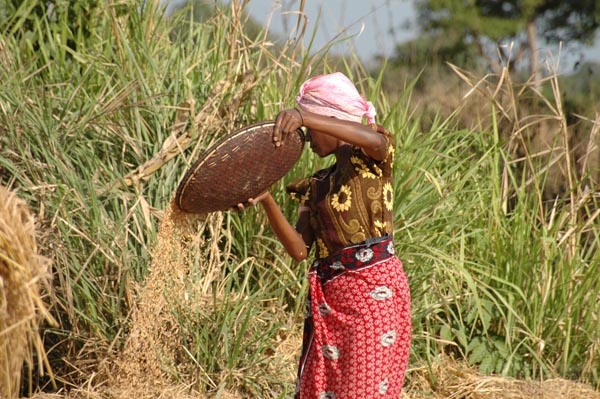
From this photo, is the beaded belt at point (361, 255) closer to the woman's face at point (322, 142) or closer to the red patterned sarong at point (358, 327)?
the red patterned sarong at point (358, 327)

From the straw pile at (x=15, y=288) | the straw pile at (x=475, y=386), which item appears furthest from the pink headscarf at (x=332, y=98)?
the straw pile at (x=475, y=386)

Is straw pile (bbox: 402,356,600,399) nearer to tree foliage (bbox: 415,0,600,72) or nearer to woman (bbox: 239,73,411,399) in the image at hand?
woman (bbox: 239,73,411,399)

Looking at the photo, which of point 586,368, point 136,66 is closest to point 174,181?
point 136,66

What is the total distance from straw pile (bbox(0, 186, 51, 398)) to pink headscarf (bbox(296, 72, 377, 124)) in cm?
104

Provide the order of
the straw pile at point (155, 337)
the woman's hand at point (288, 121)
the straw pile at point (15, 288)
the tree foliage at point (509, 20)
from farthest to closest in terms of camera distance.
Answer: the tree foliage at point (509, 20) → the straw pile at point (155, 337) → the woman's hand at point (288, 121) → the straw pile at point (15, 288)

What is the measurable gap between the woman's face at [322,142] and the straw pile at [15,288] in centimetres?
102

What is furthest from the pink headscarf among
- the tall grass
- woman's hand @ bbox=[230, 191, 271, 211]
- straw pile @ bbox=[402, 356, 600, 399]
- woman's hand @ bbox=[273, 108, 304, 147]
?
straw pile @ bbox=[402, 356, 600, 399]

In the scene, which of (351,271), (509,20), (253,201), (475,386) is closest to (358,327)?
(351,271)

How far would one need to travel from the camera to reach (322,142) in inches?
137

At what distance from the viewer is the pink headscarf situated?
3.45 m

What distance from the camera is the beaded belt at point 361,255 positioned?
3.51 meters

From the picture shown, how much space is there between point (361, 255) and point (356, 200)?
0.59 feet

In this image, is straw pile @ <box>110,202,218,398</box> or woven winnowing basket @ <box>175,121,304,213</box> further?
straw pile @ <box>110,202,218,398</box>

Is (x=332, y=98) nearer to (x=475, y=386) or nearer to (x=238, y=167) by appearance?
(x=238, y=167)
